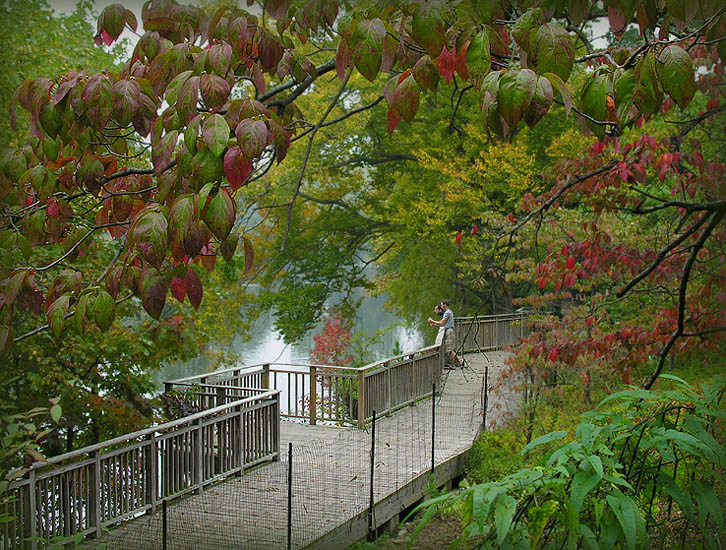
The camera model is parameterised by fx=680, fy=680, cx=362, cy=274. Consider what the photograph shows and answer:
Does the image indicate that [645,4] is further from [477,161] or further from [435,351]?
[477,161]

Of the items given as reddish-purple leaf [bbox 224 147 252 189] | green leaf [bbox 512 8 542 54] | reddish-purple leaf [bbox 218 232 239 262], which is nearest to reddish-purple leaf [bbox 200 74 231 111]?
reddish-purple leaf [bbox 224 147 252 189]

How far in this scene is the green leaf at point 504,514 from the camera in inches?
69.6

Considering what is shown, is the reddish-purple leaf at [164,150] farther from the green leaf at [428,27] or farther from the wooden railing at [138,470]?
the wooden railing at [138,470]

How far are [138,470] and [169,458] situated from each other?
53 cm

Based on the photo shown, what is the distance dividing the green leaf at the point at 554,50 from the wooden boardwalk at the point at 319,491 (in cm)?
309

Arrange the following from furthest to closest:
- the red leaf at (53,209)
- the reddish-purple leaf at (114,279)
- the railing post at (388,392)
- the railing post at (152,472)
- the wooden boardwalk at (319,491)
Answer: the railing post at (388,392) < the railing post at (152,472) < the wooden boardwalk at (319,491) < the red leaf at (53,209) < the reddish-purple leaf at (114,279)

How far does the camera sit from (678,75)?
171 cm

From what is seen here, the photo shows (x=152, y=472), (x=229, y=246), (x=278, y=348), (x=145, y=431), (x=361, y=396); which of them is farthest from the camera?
(x=278, y=348)

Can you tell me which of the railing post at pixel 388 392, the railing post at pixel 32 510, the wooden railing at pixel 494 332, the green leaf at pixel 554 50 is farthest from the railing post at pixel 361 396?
the green leaf at pixel 554 50

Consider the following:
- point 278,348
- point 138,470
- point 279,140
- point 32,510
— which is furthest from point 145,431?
point 278,348

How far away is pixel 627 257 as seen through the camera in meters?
5.68

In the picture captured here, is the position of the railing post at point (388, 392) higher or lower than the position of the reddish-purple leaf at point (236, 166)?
lower

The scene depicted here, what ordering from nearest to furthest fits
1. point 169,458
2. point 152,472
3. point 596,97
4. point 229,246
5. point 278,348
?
point 596,97 → point 229,246 → point 152,472 → point 169,458 → point 278,348

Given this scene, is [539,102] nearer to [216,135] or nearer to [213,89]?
[216,135]
